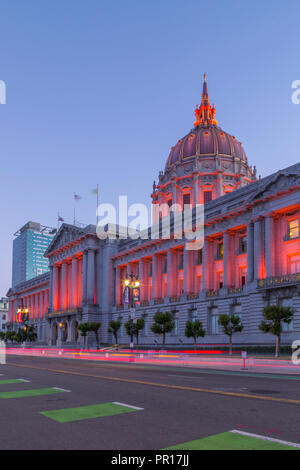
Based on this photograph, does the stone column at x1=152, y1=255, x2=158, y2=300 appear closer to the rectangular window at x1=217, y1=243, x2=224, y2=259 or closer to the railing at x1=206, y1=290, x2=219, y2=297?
the rectangular window at x1=217, y1=243, x2=224, y2=259

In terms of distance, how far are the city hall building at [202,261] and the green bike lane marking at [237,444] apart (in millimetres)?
41315

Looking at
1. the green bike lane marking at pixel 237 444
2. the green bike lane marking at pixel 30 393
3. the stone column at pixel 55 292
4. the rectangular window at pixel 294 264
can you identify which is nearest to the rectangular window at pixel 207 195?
the stone column at pixel 55 292

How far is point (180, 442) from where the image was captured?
7.85m

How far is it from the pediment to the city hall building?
11.6 inches

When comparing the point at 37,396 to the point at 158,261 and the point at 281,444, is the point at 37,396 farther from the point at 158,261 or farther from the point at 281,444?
the point at 158,261

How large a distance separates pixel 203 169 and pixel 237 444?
9291 centimetres

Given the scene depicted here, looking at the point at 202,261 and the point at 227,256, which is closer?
the point at 227,256

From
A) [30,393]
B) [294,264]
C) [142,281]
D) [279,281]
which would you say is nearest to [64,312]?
[142,281]

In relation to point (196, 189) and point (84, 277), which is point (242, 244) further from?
point (84, 277)

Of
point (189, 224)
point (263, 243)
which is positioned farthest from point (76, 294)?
point (263, 243)

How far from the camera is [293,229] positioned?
2044 inches

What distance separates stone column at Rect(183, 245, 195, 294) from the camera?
6854 centimetres

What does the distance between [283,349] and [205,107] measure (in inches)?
3406

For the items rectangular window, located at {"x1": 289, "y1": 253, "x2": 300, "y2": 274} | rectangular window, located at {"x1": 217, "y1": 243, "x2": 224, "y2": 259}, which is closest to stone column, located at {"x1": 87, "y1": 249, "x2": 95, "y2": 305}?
rectangular window, located at {"x1": 217, "y1": 243, "x2": 224, "y2": 259}
